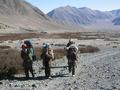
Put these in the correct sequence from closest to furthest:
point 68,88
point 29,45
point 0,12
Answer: point 68,88
point 29,45
point 0,12

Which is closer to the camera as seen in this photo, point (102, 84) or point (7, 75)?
point (102, 84)

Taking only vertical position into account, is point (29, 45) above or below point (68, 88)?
above

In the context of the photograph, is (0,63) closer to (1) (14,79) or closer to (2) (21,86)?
(1) (14,79)

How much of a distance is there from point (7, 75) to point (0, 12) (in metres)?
183

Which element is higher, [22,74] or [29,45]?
[29,45]

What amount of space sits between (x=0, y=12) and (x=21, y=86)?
187m

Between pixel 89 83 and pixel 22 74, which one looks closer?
pixel 89 83

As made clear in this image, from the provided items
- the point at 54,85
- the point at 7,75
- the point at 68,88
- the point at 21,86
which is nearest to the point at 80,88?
the point at 68,88

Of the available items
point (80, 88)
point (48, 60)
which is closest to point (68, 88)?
point (80, 88)

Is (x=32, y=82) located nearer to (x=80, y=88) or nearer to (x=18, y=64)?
(x=80, y=88)

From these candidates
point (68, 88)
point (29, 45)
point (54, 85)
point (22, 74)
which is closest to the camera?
point (68, 88)

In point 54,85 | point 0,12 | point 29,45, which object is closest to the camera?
point 54,85

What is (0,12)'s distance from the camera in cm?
19925

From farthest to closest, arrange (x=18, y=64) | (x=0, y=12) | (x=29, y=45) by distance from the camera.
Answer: (x=0, y=12)
(x=18, y=64)
(x=29, y=45)
